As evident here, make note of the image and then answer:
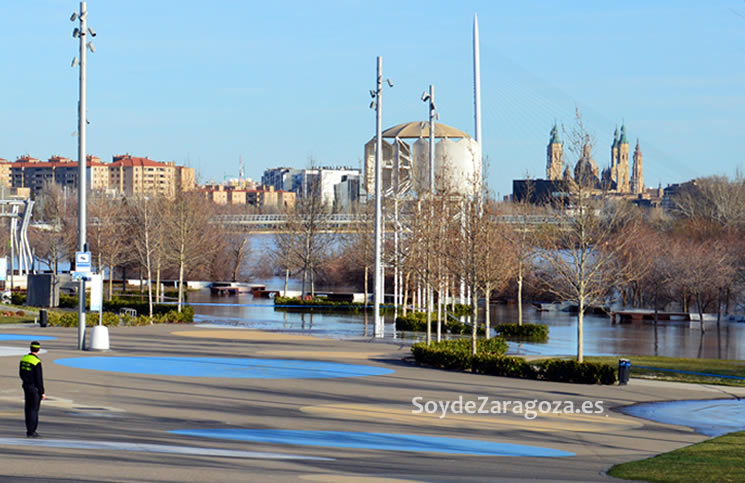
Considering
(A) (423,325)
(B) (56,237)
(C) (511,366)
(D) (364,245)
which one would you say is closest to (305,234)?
(D) (364,245)

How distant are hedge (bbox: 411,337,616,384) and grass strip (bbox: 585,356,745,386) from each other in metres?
2.50

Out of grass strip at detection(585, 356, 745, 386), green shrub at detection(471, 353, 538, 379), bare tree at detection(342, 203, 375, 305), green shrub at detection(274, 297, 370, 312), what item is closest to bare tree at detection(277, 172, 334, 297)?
bare tree at detection(342, 203, 375, 305)

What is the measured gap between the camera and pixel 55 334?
3081cm

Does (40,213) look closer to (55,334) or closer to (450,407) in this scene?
(55,334)

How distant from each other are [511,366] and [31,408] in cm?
1318

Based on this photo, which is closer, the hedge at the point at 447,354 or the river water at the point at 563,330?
the hedge at the point at 447,354

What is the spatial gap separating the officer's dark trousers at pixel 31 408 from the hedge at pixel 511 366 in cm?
1295

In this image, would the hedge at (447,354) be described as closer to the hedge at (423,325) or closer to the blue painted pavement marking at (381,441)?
the blue painted pavement marking at (381,441)

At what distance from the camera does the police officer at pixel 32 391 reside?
42.9 ft

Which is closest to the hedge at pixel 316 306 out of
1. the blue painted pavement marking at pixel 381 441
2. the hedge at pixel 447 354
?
the hedge at pixel 447 354

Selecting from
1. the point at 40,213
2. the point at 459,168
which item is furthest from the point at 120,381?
the point at 40,213

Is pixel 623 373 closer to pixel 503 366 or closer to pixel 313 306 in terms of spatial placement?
pixel 503 366

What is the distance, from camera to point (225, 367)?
2308cm

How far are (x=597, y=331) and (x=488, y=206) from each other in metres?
19.9
